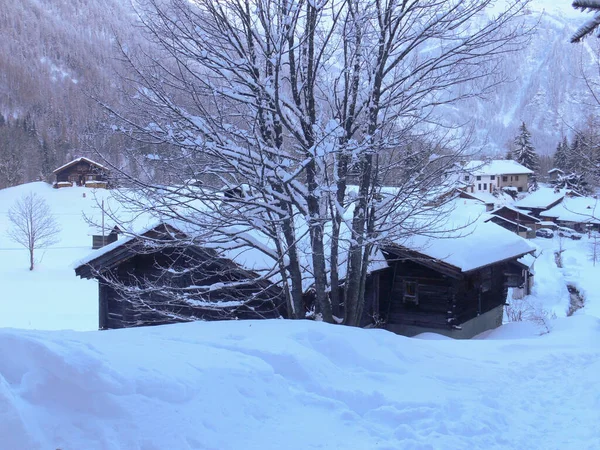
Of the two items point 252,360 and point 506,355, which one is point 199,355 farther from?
point 506,355

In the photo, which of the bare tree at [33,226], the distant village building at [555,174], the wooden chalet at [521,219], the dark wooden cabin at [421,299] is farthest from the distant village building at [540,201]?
the bare tree at [33,226]

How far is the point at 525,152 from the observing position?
7356 centimetres

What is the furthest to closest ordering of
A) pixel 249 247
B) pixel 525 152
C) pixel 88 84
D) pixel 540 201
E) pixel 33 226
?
pixel 525 152 → pixel 540 201 → pixel 33 226 → pixel 249 247 → pixel 88 84

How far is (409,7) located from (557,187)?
196 ft

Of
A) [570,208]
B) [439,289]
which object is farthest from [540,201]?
[439,289]

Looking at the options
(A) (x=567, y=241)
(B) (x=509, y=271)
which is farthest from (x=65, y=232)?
(A) (x=567, y=241)

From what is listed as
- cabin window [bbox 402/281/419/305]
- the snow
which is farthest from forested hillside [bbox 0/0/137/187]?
cabin window [bbox 402/281/419/305]

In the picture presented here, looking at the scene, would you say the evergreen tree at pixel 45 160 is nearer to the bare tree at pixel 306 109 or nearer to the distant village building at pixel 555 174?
the bare tree at pixel 306 109

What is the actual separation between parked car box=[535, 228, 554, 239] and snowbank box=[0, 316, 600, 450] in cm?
5712

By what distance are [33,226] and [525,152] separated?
214 ft

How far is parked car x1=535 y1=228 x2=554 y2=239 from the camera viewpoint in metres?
58.4

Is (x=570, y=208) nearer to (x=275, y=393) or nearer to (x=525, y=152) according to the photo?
(x=525, y=152)

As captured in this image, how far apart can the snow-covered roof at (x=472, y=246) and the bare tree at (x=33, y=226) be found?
121 ft

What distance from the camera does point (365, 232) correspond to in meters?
8.90
